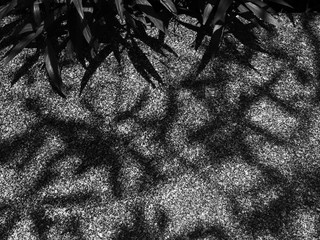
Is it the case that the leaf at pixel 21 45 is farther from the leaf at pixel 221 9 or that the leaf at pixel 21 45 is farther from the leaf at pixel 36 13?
the leaf at pixel 221 9

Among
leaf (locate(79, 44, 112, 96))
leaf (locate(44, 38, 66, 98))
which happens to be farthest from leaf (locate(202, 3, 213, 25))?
leaf (locate(44, 38, 66, 98))

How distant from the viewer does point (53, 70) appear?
2.81 m

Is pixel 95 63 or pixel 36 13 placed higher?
pixel 36 13

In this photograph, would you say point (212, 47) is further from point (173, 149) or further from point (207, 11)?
point (173, 149)

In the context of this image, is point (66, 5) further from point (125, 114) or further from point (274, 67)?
point (274, 67)

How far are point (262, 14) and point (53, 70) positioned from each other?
102 centimetres

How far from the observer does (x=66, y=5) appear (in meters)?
2.90

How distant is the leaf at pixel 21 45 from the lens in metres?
2.81

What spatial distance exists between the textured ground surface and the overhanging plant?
69mm

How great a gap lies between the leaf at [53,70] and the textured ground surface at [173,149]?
4 centimetres

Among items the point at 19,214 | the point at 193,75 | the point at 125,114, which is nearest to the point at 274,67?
the point at 193,75

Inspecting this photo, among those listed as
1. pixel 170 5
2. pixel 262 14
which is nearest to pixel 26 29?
pixel 170 5

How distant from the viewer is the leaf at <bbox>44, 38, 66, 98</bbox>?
281cm

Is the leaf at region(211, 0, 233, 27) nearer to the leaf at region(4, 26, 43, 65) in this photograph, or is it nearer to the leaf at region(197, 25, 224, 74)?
the leaf at region(197, 25, 224, 74)
